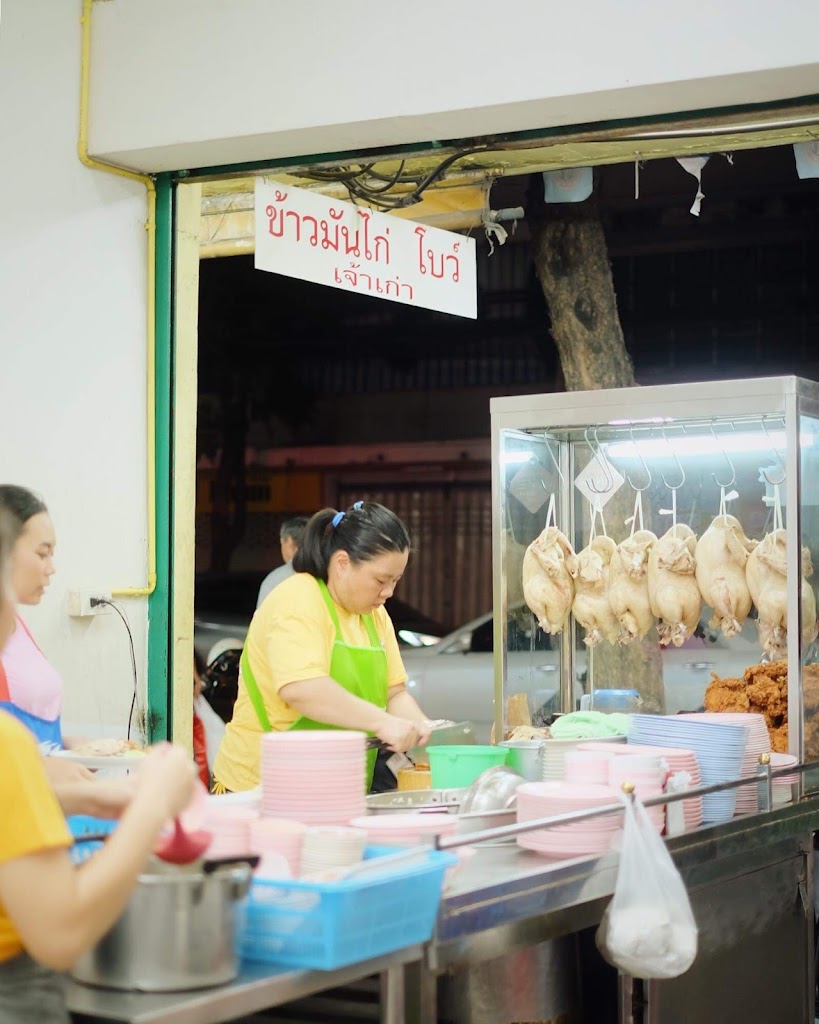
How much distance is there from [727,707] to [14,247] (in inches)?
106

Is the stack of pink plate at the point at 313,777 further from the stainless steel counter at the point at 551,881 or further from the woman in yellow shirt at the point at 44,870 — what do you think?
the woman in yellow shirt at the point at 44,870

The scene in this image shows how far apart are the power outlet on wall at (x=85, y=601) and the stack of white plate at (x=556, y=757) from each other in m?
1.84

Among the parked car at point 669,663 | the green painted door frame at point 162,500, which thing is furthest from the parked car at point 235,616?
the parked car at point 669,663

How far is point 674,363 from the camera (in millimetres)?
12180

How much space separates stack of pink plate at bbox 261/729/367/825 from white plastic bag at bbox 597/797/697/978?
551 mm

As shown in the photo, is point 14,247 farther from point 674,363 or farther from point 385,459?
point 385,459

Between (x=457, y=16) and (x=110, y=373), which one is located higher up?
(x=457, y=16)

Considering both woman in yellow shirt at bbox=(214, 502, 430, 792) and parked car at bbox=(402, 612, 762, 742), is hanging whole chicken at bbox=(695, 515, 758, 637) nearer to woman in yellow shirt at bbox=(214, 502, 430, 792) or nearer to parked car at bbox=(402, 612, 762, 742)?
parked car at bbox=(402, 612, 762, 742)

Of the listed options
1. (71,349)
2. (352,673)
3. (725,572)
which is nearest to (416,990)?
(352,673)

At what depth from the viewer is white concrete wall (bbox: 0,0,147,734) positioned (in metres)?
4.51

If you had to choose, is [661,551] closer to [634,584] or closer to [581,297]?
[634,584]

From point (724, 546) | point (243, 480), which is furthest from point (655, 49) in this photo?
point (243, 480)

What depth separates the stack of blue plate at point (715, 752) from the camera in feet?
→ 11.3

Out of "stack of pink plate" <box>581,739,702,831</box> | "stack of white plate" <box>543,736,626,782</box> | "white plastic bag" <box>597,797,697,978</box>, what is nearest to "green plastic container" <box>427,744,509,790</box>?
"stack of white plate" <box>543,736,626,782</box>
